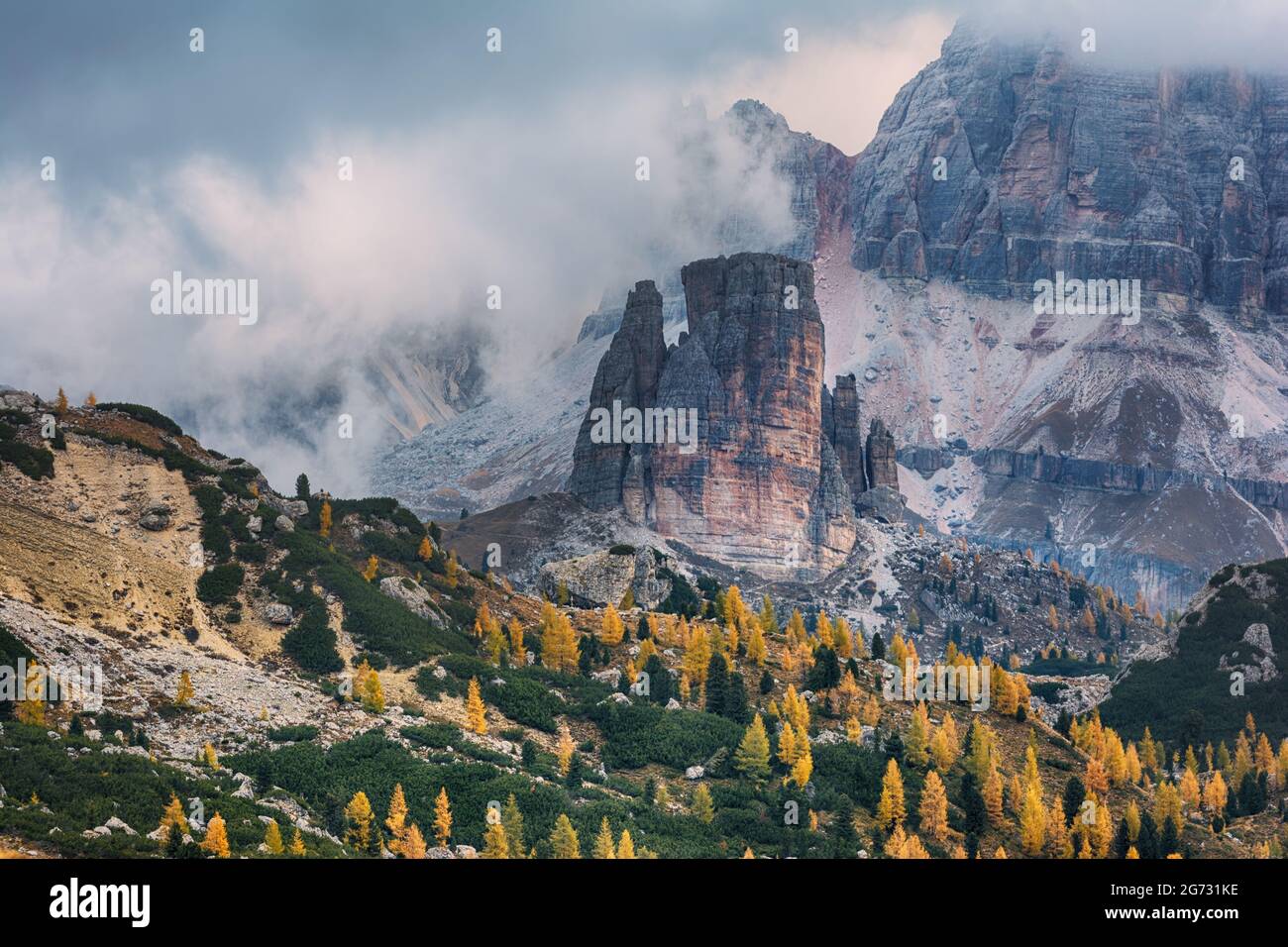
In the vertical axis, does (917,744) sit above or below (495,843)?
above

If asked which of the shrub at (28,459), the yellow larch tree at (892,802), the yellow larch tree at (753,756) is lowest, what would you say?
the yellow larch tree at (892,802)

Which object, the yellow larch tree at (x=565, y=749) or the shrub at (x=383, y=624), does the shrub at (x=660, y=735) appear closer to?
the yellow larch tree at (x=565, y=749)

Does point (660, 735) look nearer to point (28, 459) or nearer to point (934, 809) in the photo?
point (934, 809)

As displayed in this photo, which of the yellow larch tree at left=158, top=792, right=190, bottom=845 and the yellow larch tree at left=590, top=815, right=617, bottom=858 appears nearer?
the yellow larch tree at left=158, top=792, right=190, bottom=845

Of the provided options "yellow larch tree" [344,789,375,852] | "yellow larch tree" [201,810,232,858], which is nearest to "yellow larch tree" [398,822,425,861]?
"yellow larch tree" [344,789,375,852]

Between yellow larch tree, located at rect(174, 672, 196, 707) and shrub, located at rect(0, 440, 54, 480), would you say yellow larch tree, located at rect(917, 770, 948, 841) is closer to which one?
yellow larch tree, located at rect(174, 672, 196, 707)

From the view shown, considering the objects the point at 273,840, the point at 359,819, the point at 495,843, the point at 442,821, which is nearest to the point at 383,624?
the point at 442,821

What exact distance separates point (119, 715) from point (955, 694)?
86.1m

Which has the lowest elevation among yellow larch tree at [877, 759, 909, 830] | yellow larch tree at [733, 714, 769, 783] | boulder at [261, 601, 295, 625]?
yellow larch tree at [877, 759, 909, 830]

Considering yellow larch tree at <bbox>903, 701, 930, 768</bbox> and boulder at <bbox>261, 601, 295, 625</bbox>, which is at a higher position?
boulder at <bbox>261, 601, 295, 625</bbox>

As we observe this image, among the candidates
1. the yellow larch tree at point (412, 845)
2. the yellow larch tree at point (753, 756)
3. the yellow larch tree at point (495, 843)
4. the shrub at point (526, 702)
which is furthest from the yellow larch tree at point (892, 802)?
the yellow larch tree at point (412, 845)
